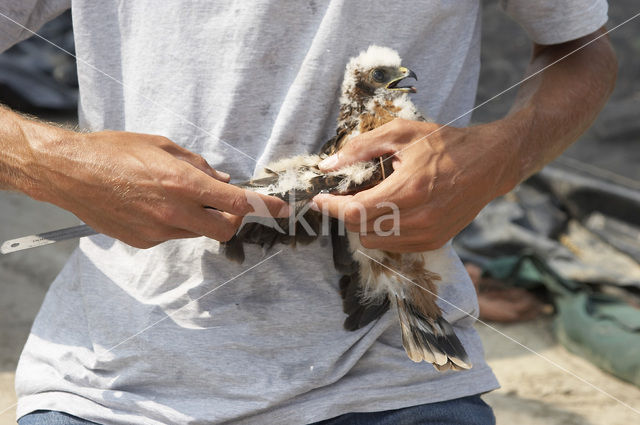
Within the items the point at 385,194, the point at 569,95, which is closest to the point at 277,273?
the point at 385,194

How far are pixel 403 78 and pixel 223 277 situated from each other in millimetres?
714

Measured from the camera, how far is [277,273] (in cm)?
168

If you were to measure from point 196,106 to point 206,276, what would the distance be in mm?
450

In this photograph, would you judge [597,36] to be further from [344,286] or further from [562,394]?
[562,394]

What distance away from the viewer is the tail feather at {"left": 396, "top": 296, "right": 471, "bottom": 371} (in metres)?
1.58

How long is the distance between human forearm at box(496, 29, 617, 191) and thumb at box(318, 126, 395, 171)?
1.19 feet

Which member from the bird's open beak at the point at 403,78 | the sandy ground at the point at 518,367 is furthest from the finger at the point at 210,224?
the sandy ground at the point at 518,367

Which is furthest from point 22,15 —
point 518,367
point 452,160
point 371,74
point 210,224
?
point 518,367

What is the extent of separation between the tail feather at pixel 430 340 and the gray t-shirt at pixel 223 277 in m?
0.06

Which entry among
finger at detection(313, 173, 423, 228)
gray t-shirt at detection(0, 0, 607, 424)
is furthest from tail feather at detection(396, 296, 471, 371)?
finger at detection(313, 173, 423, 228)

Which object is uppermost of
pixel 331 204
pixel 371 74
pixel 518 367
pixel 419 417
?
pixel 371 74

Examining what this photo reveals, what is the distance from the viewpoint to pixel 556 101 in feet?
6.00

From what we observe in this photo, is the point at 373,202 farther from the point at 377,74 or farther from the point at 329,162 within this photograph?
the point at 377,74

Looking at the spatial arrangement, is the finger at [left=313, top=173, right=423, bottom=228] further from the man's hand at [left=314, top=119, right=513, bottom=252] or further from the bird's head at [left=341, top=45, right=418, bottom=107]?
the bird's head at [left=341, top=45, right=418, bottom=107]
